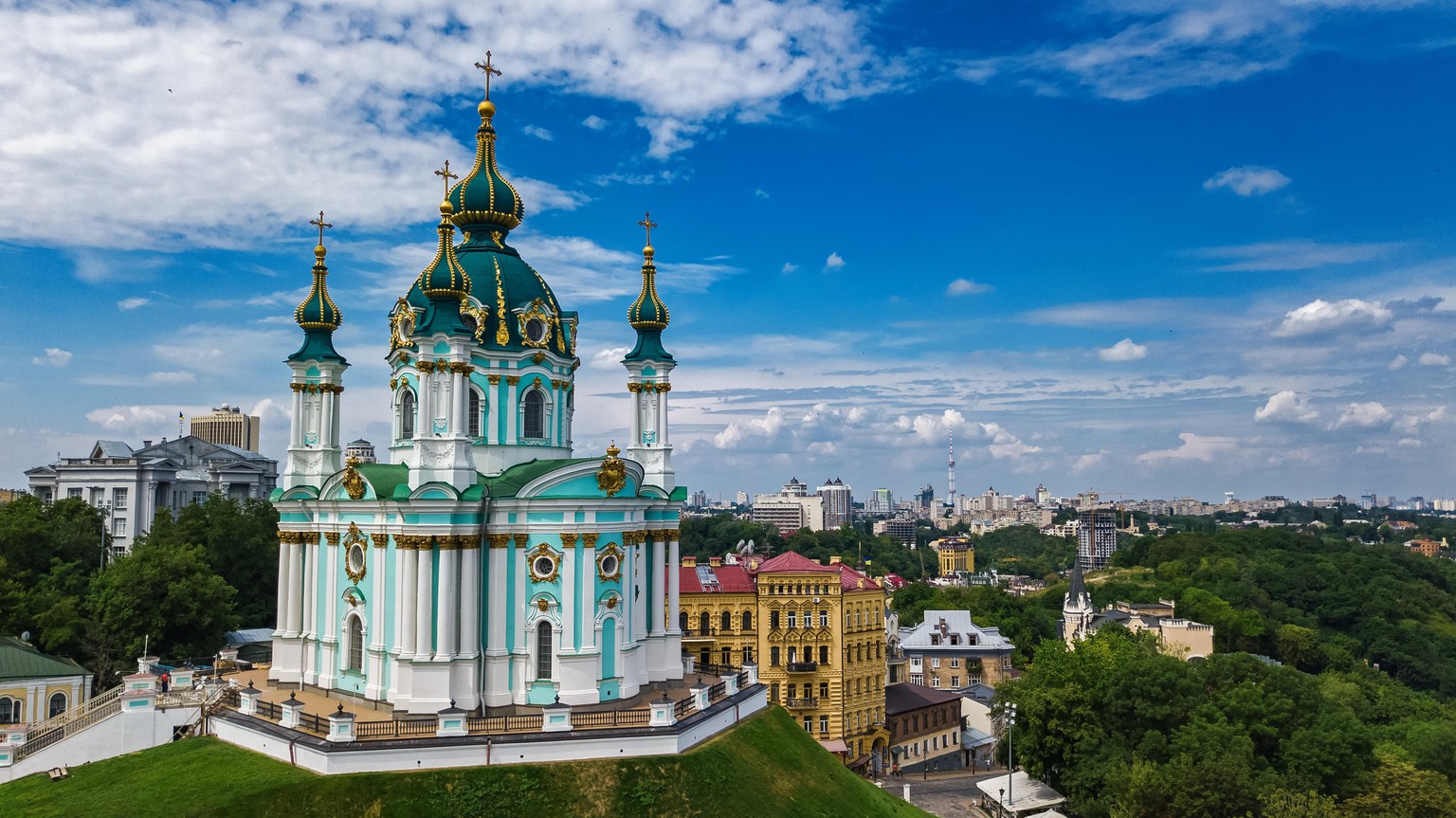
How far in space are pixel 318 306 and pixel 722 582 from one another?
20.3m

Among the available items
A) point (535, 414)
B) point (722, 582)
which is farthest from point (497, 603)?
point (722, 582)

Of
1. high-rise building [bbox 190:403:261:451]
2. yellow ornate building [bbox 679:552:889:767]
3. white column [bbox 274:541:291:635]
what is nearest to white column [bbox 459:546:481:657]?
white column [bbox 274:541:291:635]

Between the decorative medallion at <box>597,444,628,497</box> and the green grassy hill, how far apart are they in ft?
21.1

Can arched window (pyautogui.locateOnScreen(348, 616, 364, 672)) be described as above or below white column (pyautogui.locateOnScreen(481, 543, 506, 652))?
below

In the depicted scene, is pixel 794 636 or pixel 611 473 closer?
pixel 611 473

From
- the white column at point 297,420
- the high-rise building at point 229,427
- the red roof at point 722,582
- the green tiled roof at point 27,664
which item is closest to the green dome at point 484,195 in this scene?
the white column at point 297,420

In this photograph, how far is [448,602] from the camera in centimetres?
2344

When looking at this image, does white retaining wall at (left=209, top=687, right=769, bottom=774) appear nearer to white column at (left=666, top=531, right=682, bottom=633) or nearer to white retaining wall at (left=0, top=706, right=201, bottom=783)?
white retaining wall at (left=0, top=706, right=201, bottom=783)

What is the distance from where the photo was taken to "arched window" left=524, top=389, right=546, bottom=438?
2733cm

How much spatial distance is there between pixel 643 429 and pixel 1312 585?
71.3 meters

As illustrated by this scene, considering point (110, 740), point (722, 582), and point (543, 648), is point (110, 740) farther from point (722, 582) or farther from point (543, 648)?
point (722, 582)

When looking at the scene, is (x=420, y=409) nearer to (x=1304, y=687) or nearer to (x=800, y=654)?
(x=800, y=654)

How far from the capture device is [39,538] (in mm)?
40250

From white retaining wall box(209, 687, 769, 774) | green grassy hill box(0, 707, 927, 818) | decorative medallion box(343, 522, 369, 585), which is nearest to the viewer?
green grassy hill box(0, 707, 927, 818)
